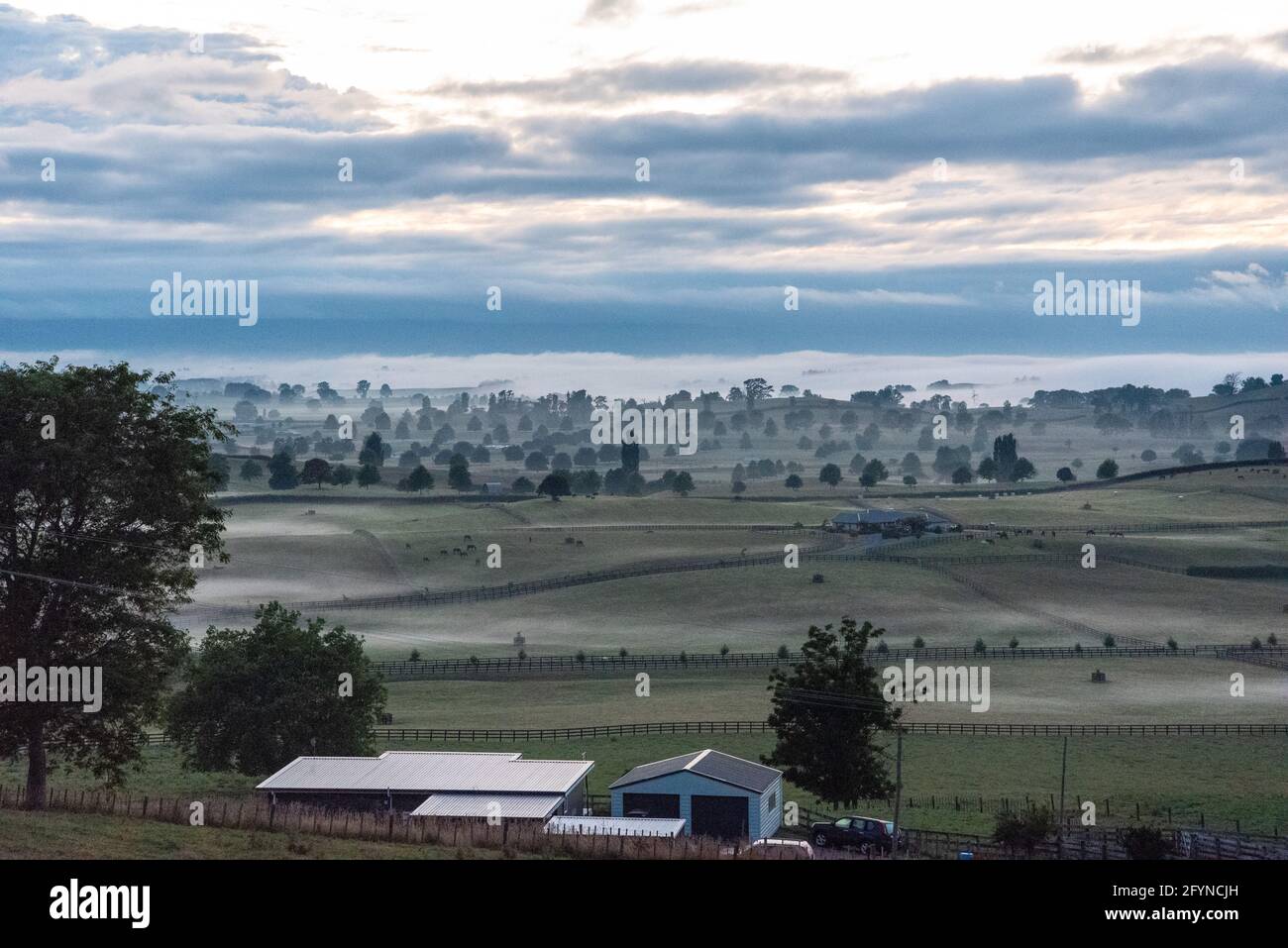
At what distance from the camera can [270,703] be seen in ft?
186

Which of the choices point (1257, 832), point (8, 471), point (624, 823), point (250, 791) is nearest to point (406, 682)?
point (250, 791)

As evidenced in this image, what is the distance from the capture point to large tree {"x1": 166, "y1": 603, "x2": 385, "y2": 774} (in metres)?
56.3

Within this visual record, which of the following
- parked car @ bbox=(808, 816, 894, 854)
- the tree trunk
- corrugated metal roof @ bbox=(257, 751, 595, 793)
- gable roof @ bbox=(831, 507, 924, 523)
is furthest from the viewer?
gable roof @ bbox=(831, 507, 924, 523)

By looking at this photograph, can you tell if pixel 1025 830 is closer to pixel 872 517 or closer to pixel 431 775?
pixel 431 775

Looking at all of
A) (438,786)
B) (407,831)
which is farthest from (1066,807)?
(407,831)

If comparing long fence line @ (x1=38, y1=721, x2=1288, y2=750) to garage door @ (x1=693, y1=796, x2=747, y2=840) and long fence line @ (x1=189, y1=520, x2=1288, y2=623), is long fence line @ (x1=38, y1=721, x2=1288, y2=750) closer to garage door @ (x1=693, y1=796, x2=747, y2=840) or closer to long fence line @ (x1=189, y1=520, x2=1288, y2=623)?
garage door @ (x1=693, y1=796, x2=747, y2=840)

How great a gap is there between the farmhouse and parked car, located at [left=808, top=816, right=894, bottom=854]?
100.0m

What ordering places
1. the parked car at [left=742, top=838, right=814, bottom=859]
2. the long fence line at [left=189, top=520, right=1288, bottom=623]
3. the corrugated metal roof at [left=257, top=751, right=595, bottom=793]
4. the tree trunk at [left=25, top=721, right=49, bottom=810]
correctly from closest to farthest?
the parked car at [left=742, top=838, right=814, bottom=859]
the tree trunk at [left=25, top=721, right=49, bottom=810]
the corrugated metal roof at [left=257, top=751, right=595, bottom=793]
the long fence line at [left=189, top=520, right=1288, bottom=623]

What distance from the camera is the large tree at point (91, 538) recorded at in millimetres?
40781

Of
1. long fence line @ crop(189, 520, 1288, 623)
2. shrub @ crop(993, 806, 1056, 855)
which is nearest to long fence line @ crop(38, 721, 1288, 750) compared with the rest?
shrub @ crop(993, 806, 1056, 855)
